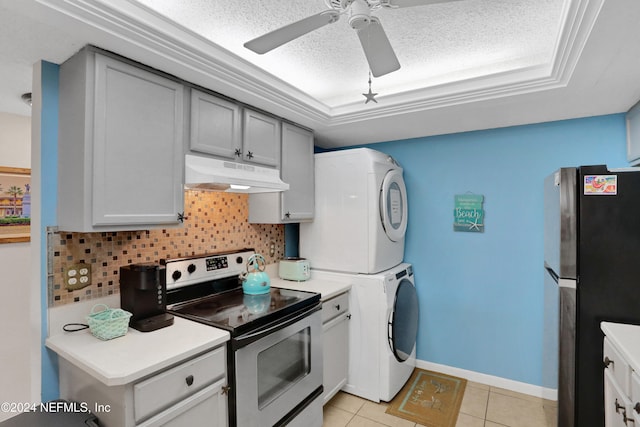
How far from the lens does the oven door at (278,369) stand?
1.62 m

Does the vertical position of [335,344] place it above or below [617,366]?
below

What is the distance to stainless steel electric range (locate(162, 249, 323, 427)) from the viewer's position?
1618 mm

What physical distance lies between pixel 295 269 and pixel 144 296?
127cm

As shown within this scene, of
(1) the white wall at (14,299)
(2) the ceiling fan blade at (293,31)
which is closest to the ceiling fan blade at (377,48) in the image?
(2) the ceiling fan blade at (293,31)

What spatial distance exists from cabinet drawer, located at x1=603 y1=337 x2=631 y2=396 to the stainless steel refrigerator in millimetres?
94

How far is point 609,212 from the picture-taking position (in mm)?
1637

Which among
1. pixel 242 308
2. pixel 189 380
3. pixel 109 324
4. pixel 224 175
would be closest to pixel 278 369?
pixel 242 308

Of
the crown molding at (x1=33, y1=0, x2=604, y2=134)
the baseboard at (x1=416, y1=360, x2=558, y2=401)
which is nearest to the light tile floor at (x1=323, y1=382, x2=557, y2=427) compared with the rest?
the baseboard at (x1=416, y1=360, x2=558, y2=401)

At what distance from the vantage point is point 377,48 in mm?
1304

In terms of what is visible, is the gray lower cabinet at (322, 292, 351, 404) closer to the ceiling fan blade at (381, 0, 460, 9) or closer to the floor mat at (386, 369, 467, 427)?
the floor mat at (386, 369, 467, 427)

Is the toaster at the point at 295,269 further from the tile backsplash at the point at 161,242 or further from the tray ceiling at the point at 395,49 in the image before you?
the tray ceiling at the point at 395,49

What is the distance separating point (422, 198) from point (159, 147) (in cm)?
230

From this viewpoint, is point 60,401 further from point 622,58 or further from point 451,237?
point 622,58

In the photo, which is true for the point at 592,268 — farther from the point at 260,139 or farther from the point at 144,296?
the point at 144,296
